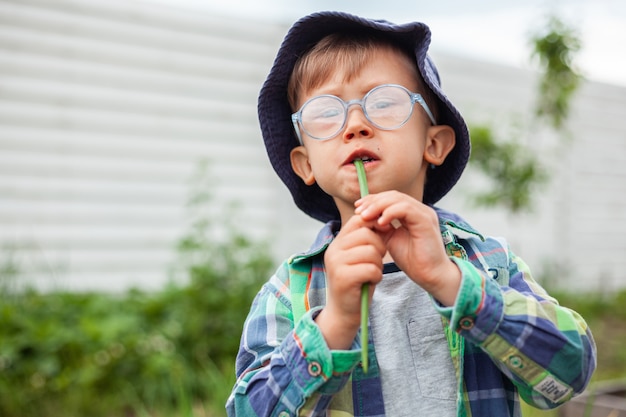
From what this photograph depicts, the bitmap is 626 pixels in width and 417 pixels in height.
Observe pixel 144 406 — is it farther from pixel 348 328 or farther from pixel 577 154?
pixel 577 154

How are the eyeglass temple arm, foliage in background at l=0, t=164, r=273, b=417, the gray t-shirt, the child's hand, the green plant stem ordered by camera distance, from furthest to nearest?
foliage in background at l=0, t=164, r=273, b=417
the eyeglass temple arm
the gray t-shirt
the child's hand
the green plant stem

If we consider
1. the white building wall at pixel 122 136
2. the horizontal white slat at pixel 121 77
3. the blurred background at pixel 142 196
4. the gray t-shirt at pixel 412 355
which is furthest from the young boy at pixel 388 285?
the horizontal white slat at pixel 121 77

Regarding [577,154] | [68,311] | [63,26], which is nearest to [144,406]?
[68,311]

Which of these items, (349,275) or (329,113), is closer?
(349,275)

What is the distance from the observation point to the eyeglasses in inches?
51.8

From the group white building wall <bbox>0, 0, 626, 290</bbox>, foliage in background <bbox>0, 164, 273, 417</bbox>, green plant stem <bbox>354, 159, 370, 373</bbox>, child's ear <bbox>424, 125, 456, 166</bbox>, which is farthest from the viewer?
white building wall <bbox>0, 0, 626, 290</bbox>

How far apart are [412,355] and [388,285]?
0.51 ft

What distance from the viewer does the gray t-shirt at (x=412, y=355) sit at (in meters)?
1.26

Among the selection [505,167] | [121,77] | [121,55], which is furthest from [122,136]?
[505,167]

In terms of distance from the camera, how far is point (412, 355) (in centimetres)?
130

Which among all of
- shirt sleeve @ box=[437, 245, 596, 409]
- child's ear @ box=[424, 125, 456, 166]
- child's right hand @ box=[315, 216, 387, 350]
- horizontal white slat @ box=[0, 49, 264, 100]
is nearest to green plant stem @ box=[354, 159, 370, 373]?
child's right hand @ box=[315, 216, 387, 350]

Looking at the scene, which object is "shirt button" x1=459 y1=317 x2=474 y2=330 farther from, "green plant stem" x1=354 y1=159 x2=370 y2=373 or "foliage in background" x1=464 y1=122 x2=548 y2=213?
"foliage in background" x1=464 y1=122 x2=548 y2=213

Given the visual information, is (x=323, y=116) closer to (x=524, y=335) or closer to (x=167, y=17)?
(x=524, y=335)

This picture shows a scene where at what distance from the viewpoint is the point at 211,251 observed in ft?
11.9
